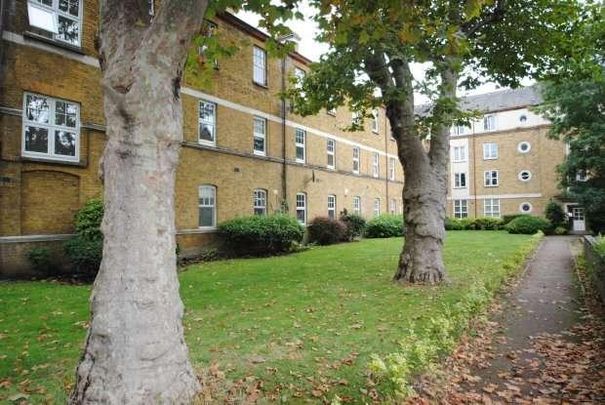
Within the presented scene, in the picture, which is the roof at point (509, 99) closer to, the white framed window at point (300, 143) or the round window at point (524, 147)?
the round window at point (524, 147)

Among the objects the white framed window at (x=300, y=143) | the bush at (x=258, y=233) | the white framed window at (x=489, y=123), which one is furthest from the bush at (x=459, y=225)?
the bush at (x=258, y=233)

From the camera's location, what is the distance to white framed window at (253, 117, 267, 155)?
775 inches

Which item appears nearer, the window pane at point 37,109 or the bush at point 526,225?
the window pane at point 37,109

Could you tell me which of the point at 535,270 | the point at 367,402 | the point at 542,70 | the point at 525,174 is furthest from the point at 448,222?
the point at 367,402

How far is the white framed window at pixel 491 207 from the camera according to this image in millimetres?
42062

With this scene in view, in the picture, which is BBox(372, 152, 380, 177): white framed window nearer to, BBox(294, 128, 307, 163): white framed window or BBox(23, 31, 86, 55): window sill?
BBox(294, 128, 307, 163): white framed window

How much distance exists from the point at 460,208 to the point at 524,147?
864 cm

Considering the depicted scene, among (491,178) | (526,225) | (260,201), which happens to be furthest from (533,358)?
(491,178)

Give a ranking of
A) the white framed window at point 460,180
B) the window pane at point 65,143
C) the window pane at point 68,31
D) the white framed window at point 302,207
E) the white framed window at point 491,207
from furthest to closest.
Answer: the white framed window at point 460,180
the white framed window at point 491,207
the white framed window at point 302,207
the window pane at point 68,31
the window pane at point 65,143

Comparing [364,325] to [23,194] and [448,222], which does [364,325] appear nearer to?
[23,194]

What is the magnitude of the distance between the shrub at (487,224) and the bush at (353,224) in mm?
15445

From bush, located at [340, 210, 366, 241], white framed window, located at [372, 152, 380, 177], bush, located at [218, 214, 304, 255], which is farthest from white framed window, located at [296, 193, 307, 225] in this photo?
white framed window, located at [372, 152, 380, 177]

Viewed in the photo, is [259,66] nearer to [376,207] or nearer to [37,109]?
[37,109]

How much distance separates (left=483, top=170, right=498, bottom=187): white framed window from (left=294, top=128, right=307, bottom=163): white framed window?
27.1m
